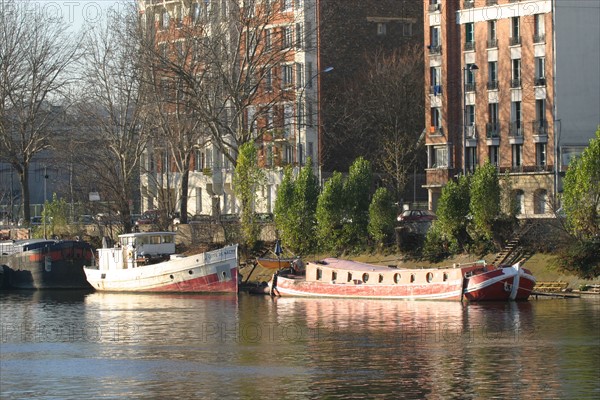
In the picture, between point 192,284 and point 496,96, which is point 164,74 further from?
point 496,96

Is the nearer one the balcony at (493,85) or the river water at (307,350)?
the river water at (307,350)

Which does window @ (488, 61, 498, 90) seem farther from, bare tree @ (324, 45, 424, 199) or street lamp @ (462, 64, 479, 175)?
bare tree @ (324, 45, 424, 199)

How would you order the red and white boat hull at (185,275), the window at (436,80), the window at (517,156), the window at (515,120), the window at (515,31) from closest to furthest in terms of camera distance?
1. the red and white boat hull at (185,275)
2. the window at (515,31)
3. the window at (515,120)
4. the window at (517,156)
5. the window at (436,80)

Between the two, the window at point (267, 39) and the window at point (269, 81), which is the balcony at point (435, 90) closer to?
the window at point (269, 81)

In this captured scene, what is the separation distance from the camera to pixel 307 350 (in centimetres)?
6462

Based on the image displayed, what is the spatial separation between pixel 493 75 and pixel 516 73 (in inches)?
104

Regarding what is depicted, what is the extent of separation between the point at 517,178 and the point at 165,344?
6624 centimetres

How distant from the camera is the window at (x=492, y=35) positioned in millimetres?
131250

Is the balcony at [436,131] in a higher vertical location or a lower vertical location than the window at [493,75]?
lower

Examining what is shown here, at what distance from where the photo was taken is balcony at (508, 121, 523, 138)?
13000cm

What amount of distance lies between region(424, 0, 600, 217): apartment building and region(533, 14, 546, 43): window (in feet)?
0.28

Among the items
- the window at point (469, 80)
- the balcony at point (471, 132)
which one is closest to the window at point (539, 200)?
the balcony at point (471, 132)

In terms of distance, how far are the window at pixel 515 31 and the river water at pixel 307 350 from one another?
45.9m

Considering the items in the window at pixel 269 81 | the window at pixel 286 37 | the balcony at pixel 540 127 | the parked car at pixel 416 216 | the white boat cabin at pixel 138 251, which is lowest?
the white boat cabin at pixel 138 251
